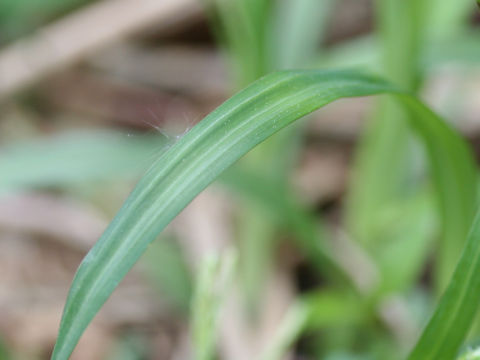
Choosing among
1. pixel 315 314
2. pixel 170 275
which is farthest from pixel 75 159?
pixel 315 314

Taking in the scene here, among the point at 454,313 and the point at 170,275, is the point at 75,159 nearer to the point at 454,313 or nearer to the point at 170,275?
the point at 170,275

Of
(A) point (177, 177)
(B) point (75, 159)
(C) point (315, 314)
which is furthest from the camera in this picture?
(B) point (75, 159)

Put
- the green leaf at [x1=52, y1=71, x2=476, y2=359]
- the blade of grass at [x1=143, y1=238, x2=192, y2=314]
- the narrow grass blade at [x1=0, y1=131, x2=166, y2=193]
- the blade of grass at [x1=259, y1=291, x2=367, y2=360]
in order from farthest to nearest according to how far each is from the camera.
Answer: the blade of grass at [x1=143, y1=238, x2=192, y2=314]
the narrow grass blade at [x1=0, y1=131, x2=166, y2=193]
the blade of grass at [x1=259, y1=291, x2=367, y2=360]
the green leaf at [x1=52, y1=71, x2=476, y2=359]

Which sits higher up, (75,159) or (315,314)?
(75,159)

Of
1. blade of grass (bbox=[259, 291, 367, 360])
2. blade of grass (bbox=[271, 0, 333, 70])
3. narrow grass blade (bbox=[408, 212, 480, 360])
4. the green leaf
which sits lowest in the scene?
narrow grass blade (bbox=[408, 212, 480, 360])

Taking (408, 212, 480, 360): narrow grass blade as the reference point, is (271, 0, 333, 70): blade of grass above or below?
above

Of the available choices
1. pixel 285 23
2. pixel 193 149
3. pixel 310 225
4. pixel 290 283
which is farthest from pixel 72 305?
pixel 285 23

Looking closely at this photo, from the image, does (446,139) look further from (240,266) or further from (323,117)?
(323,117)

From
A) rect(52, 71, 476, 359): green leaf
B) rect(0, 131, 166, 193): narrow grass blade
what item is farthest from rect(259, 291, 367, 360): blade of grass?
rect(52, 71, 476, 359): green leaf

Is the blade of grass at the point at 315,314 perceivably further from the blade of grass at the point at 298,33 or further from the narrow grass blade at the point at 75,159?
the blade of grass at the point at 298,33

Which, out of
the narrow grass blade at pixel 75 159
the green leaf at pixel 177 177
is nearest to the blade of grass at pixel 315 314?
the narrow grass blade at pixel 75 159

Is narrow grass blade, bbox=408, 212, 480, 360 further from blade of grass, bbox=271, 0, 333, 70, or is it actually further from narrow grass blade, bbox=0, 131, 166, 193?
blade of grass, bbox=271, 0, 333, 70
